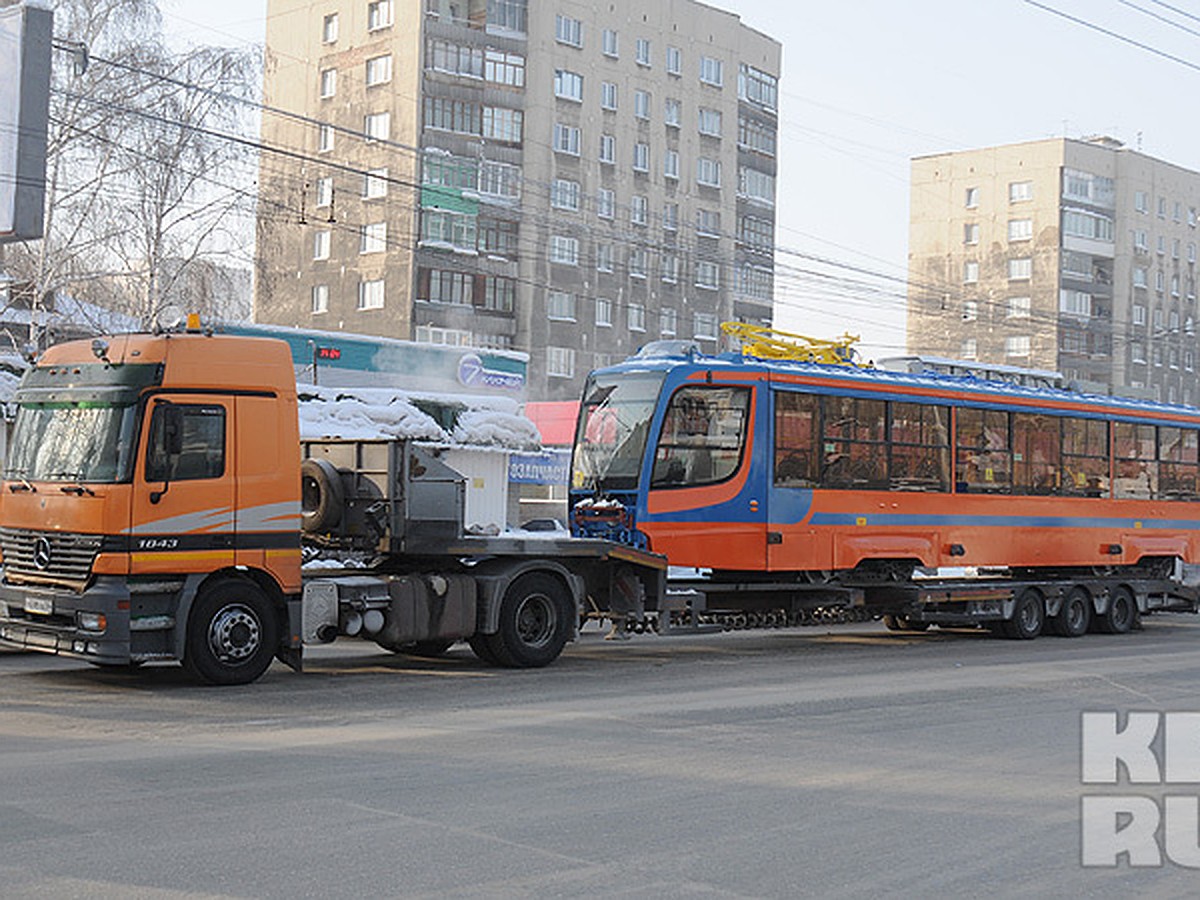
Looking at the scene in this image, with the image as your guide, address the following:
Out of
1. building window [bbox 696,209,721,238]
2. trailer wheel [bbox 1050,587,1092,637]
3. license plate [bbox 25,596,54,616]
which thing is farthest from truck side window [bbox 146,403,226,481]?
building window [bbox 696,209,721,238]

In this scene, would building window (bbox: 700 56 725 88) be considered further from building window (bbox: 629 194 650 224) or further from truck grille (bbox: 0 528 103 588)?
truck grille (bbox: 0 528 103 588)

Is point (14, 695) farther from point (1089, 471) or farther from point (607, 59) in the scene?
point (607, 59)

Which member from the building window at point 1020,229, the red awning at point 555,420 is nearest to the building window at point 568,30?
the red awning at point 555,420

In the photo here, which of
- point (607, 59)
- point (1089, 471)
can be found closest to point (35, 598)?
point (1089, 471)

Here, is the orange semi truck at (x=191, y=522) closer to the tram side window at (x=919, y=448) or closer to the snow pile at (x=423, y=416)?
the tram side window at (x=919, y=448)

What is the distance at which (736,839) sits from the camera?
7938mm

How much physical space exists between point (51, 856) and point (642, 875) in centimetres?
282

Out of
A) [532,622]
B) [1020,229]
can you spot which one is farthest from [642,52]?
[532,622]

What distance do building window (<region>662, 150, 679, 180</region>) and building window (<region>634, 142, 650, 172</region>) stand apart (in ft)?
3.26

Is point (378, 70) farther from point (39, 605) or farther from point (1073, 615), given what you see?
point (39, 605)

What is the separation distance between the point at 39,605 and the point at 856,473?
10.1 m

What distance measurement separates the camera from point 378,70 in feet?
193

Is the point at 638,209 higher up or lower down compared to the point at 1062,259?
lower down

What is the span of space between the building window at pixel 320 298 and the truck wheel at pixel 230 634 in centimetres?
4770
